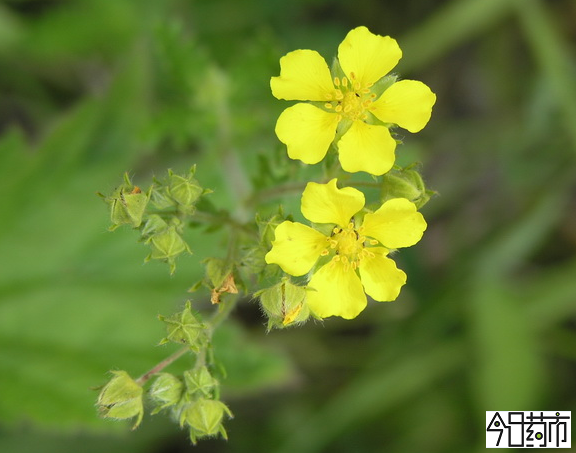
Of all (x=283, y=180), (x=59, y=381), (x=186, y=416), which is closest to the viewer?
(x=186, y=416)

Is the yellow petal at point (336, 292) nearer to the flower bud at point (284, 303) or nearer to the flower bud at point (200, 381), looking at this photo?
the flower bud at point (284, 303)

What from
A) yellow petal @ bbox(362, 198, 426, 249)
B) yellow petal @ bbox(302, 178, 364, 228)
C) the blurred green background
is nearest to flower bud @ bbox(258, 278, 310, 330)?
yellow petal @ bbox(302, 178, 364, 228)

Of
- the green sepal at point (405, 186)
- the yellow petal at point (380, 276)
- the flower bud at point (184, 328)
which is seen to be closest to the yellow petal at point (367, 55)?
the green sepal at point (405, 186)

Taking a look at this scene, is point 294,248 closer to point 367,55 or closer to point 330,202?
point 330,202

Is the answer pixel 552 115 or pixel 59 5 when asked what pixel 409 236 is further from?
pixel 59 5

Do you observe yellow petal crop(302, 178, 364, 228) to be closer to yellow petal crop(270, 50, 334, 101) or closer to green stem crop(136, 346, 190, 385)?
yellow petal crop(270, 50, 334, 101)

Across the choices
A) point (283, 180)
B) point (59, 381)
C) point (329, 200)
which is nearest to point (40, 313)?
point (59, 381)
